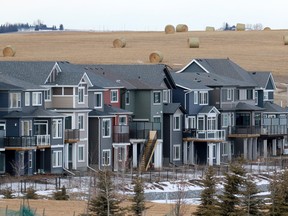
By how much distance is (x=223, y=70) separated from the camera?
369 ft

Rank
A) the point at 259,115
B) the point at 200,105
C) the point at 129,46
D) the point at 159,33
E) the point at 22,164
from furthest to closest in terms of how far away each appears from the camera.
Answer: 1. the point at 159,33
2. the point at 129,46
3. the point at 259,115
4. the point at 200,105
5. the point at 22,164

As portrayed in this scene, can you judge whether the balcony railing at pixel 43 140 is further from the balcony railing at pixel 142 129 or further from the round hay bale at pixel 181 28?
the round hay bale at pixel 181 28

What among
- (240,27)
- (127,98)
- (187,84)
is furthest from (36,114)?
(240,27)

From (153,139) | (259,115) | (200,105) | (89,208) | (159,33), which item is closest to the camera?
(89,208)

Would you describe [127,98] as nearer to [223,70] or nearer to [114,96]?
[114,96]

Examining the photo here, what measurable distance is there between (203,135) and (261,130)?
8.36 m

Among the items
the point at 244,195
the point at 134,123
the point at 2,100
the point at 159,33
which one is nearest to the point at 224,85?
the point at 134,123

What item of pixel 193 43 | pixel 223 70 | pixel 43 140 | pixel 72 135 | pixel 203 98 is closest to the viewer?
pixel 43 140

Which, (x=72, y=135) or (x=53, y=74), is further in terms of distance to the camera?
(x=53, y=74)

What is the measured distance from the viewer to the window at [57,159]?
86.2 metres

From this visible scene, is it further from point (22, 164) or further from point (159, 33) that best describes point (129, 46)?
point (22, 164)

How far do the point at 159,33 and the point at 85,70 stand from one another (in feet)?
295

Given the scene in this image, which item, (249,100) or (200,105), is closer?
(200,105)

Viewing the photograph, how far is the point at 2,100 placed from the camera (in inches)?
3332
